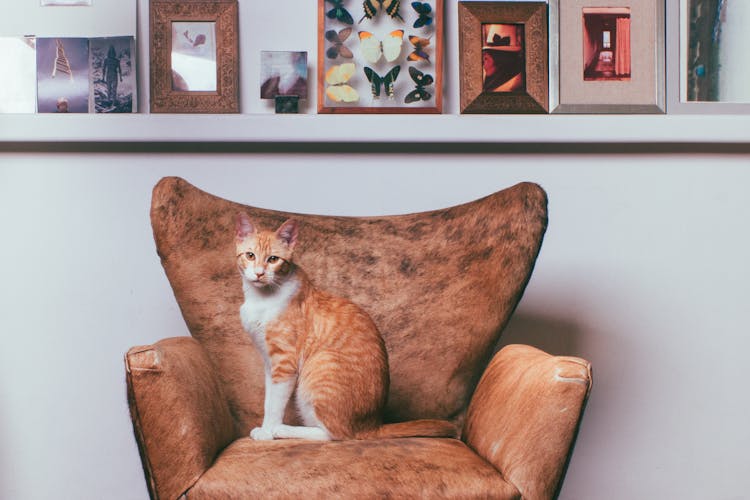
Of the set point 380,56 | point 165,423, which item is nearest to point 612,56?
point 380,56

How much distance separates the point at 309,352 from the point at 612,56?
1.21 m

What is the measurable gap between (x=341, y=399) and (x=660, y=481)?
1.15 meters

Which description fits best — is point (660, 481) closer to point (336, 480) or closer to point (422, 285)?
point (422, 285)

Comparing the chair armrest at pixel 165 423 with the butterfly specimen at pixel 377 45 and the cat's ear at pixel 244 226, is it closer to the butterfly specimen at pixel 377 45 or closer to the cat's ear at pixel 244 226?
the cat's ear at pixel 244 226

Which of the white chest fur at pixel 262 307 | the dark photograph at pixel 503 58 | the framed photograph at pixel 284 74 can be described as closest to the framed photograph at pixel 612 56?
the dark photograph at pixel 503 58

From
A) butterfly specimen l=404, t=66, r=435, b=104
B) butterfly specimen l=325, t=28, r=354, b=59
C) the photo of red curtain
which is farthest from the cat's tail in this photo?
the photo of red curtain

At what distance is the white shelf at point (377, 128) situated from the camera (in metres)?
1.91

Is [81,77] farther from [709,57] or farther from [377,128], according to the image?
[709,57]

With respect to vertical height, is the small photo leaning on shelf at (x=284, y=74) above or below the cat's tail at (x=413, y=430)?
above

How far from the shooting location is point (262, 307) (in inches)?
55.7

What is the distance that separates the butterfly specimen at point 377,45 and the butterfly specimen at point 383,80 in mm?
30

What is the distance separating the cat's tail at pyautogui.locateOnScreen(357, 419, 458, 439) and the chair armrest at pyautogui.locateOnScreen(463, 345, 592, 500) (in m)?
0.17

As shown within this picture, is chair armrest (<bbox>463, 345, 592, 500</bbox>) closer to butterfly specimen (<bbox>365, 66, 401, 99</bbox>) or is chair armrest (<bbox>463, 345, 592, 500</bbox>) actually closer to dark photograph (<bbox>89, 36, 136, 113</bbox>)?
butterfly specimen (<bbox>365, 66, 401, 99</bbox>)

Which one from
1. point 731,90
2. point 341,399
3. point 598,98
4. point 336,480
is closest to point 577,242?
point 598,98
